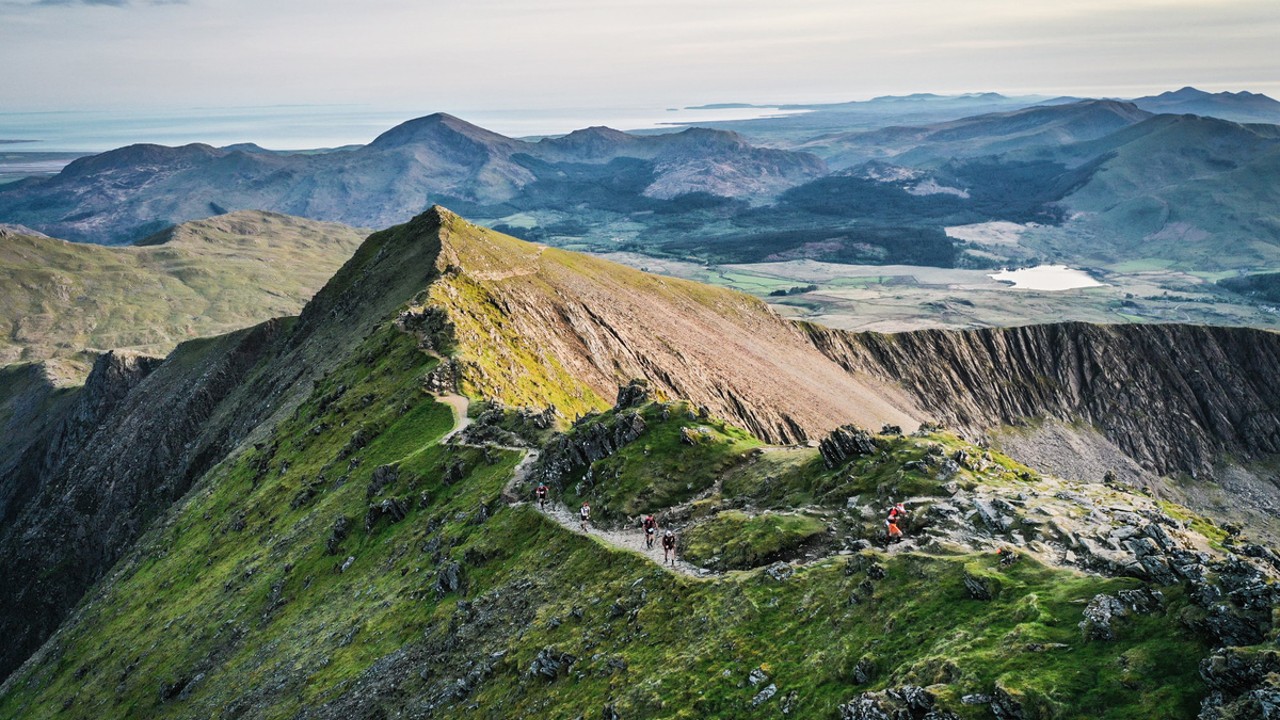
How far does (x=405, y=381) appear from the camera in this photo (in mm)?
117125

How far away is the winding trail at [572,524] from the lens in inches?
2330

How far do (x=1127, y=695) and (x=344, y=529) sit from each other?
76.8 m

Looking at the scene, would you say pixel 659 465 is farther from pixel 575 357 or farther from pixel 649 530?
pixel 575 357

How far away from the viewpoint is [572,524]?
233 ft

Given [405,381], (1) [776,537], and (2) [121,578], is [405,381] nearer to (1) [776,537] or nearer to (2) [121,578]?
(2) [121,578]

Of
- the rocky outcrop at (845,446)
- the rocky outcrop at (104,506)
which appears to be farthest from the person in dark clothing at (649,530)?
the rocky outcrop at (104,506)

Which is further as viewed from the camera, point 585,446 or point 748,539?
point 585,446

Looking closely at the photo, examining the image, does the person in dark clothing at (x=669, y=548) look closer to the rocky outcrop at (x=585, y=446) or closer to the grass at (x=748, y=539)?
the grass at (x=748, y=539)

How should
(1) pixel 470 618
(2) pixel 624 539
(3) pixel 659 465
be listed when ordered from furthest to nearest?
(3) pixel 659 465 < (2) pixel 624 539 < (1) pixel 470 618

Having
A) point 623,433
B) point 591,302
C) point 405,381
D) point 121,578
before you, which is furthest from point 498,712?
point 591,302

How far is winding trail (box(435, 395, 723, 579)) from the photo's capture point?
194 feet

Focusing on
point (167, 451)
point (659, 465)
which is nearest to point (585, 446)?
point (659, 465)

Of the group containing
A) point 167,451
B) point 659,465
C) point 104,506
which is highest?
point 659,465

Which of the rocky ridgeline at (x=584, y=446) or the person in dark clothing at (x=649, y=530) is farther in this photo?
the rocky ridgeline at (x=584, y=446)
